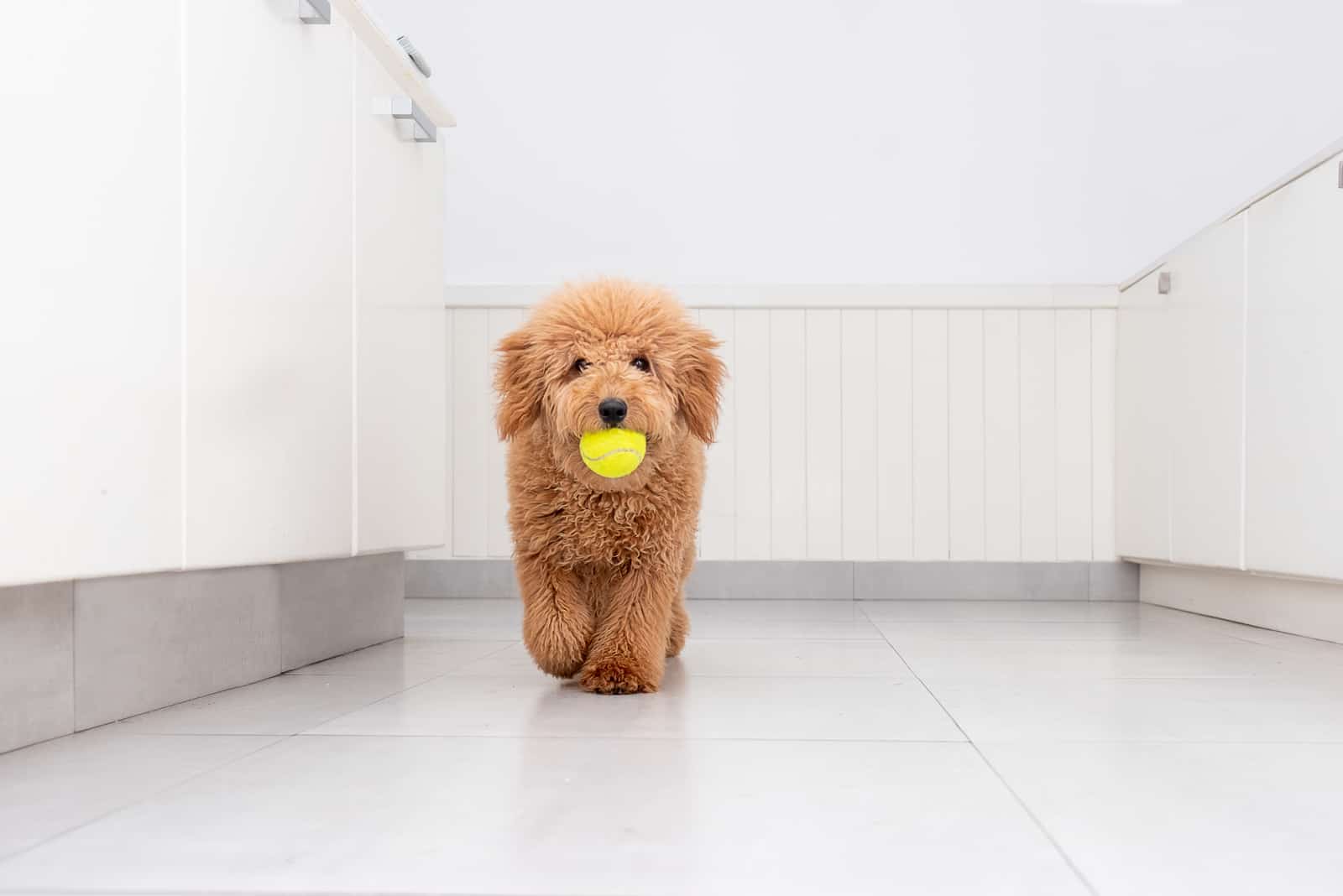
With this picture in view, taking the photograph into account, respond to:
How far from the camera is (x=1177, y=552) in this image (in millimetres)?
2795

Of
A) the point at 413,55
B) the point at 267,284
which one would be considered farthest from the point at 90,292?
the point at 413,55

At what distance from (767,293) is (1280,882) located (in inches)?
104

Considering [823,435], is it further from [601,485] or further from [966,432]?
[601,485]

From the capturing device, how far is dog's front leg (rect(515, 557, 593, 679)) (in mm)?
1646

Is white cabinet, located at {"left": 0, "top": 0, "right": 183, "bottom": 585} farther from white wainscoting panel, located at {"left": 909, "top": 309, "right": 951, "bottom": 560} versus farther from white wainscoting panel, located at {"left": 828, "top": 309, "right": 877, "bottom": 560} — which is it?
white wainscoting panel, located at {"left": 909, "top": 309, "right": 951, "bottom": 560}

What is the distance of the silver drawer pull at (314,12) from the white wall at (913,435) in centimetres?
165

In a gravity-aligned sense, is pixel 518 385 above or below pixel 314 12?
below

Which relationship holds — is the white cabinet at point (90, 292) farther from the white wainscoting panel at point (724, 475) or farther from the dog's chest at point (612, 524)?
the white wainscoting panel at point (724, 475)

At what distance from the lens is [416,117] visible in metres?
2.13

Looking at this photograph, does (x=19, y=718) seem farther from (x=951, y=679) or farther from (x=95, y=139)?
(x=951, y=679)

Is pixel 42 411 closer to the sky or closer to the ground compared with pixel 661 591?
closer to the sky

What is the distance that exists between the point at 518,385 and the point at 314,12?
0.67 m

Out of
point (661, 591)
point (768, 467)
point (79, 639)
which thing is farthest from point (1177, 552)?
point (79, 639)

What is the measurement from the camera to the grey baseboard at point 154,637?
1228 mm
